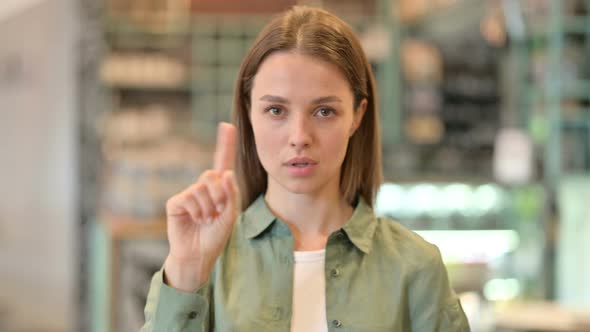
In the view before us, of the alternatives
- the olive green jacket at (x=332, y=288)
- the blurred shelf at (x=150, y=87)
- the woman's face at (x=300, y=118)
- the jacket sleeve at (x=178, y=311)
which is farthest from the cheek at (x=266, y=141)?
the blurred shelf at (x=150, y=87)

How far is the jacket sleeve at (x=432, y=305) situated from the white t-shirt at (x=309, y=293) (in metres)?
0.14

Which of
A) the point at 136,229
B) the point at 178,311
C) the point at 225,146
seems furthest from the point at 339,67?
the point at 136,229

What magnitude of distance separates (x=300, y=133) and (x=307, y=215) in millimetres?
179

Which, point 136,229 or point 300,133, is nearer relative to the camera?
point 300,133

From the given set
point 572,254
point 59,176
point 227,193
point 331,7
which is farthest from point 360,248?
point 331,7

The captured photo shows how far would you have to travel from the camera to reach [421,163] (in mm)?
6512

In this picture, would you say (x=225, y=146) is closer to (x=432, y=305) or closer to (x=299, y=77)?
(x=299, y=77)

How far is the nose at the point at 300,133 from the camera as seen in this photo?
1.09m

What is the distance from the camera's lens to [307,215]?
1.21 m

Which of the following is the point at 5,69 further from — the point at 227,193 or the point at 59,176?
the point at 227,193

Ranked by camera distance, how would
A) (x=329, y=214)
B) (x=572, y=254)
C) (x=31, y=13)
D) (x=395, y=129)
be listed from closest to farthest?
(x=329, y=214), (x=572, y=254), (x=31, y=13), (x=395, y=129)

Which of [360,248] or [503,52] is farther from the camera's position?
[503,52]

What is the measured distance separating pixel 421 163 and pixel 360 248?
17.9 feet

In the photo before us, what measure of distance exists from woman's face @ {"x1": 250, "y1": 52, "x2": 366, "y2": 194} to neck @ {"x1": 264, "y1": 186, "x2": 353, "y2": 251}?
7 centimetres
